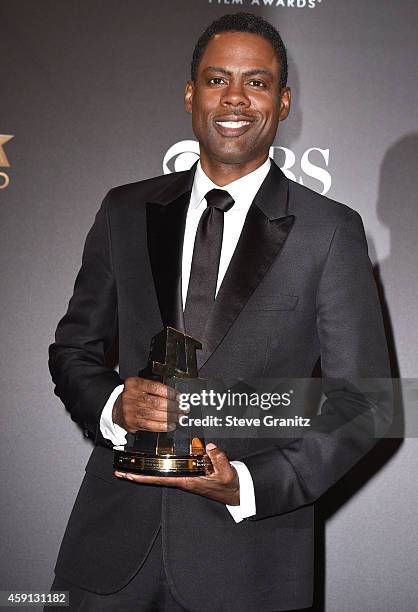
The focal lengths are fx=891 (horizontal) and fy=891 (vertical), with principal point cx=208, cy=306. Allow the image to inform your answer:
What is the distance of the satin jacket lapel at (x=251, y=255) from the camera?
4.89 feet

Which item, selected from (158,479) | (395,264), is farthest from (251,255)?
(395,264)

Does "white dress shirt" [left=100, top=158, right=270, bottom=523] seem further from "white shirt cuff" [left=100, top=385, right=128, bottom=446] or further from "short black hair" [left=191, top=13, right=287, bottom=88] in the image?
"short black hair" [left=191, top=13, right=287, bottom=88]

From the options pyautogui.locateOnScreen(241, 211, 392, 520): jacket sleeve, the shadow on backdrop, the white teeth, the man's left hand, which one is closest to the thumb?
the man's left hand

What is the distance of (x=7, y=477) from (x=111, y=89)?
1.08 metres

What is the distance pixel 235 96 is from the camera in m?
1.63

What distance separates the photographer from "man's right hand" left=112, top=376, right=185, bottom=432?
1345 mm

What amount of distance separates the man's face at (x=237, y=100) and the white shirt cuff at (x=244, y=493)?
575 mm

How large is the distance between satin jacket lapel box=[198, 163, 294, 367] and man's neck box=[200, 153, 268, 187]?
0.04 m

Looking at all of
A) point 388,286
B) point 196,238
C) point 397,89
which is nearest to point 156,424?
point 196,238

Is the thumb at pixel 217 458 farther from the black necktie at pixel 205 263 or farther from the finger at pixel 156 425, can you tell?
the black necktie at pixel 205 263

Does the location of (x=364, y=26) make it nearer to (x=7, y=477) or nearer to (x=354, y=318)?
(x=354, y=318)

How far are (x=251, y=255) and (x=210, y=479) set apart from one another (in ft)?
1.34

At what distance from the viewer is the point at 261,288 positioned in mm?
1537

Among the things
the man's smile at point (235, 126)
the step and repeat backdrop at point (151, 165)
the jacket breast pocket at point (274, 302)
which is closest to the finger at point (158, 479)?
the jacket breast pocket at point (274, 302)
